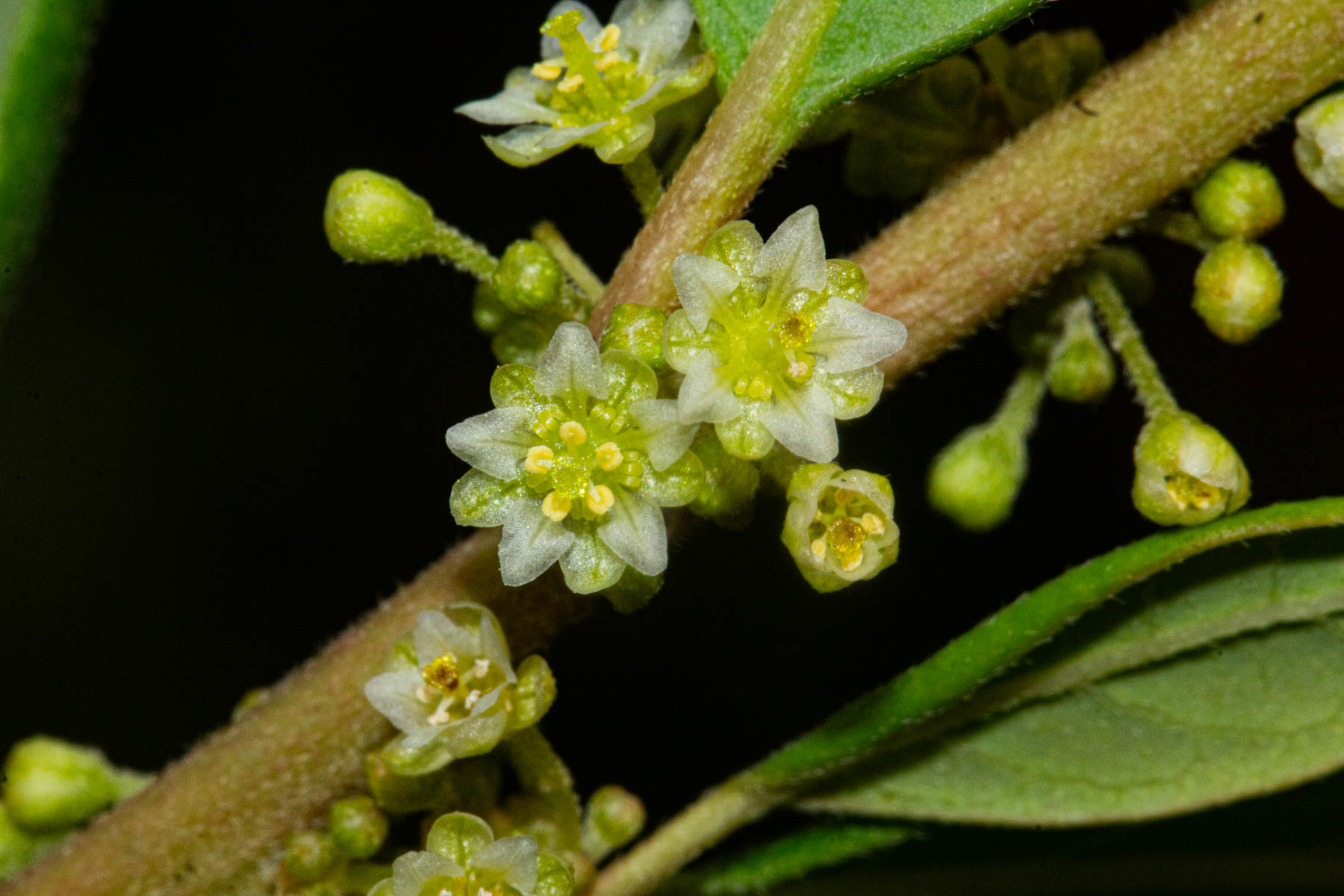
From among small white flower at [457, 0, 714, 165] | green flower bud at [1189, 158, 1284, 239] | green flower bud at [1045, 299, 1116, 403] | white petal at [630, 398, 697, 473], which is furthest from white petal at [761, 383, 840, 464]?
green flower bud at [1189, 158, 1284, 239]

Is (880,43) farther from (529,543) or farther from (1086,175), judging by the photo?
(529,543)

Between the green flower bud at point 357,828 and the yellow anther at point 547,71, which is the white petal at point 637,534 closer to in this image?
the green flower bud at point 357,828

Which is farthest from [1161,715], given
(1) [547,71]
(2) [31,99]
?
(2) [31,99]

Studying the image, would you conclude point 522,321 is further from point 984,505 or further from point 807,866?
point 807,866

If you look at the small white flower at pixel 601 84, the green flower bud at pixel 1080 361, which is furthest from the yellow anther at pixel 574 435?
the green flower bud at pixel 1080 361

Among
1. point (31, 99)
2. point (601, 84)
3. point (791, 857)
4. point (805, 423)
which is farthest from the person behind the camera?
point (791, 857)

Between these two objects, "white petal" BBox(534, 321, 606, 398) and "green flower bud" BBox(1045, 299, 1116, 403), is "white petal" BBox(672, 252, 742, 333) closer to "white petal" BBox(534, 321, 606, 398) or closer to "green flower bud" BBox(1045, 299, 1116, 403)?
"white petal" BBox(534, 321, 606, 398)

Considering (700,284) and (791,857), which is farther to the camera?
(791,857)

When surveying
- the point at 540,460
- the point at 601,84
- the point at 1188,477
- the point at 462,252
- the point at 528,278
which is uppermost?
the point at 601,84
